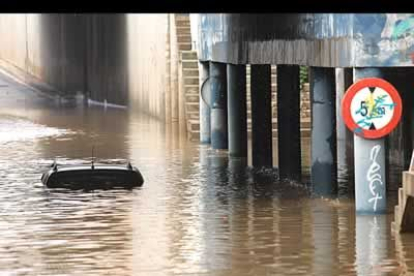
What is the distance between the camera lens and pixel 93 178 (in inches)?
1345

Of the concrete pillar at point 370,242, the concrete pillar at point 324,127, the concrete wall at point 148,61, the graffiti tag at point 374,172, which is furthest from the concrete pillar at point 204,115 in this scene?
the concrete pillar at point 370,242

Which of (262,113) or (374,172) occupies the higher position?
(262,113)

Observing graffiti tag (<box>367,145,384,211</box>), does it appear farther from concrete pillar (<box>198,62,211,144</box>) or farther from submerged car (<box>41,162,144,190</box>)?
concrete pillar (<box>198,62,211,144</box>)

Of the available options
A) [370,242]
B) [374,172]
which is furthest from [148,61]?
[370,242]

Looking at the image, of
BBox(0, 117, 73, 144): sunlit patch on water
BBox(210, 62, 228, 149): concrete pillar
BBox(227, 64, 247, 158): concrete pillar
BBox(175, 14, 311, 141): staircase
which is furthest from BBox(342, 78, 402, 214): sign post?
BBox(0, 117, 73, 144): sunlit patch on water

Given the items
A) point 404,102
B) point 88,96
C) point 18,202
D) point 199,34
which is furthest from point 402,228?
point 88,96

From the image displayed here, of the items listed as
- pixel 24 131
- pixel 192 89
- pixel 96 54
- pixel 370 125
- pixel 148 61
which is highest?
pixel 96 54

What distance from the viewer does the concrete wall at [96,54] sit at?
6725 centimetres

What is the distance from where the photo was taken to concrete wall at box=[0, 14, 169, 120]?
6725 centimetres

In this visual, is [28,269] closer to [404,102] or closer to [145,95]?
[404,102]

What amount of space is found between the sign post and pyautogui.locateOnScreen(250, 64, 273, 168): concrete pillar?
1125cm

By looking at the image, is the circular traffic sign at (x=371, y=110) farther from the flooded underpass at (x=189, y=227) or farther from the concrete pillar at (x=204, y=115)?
the concrete pillar at (x=204, y=115)

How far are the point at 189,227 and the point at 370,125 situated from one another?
3469 millimetres

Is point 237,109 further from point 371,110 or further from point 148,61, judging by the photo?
point 148,61
